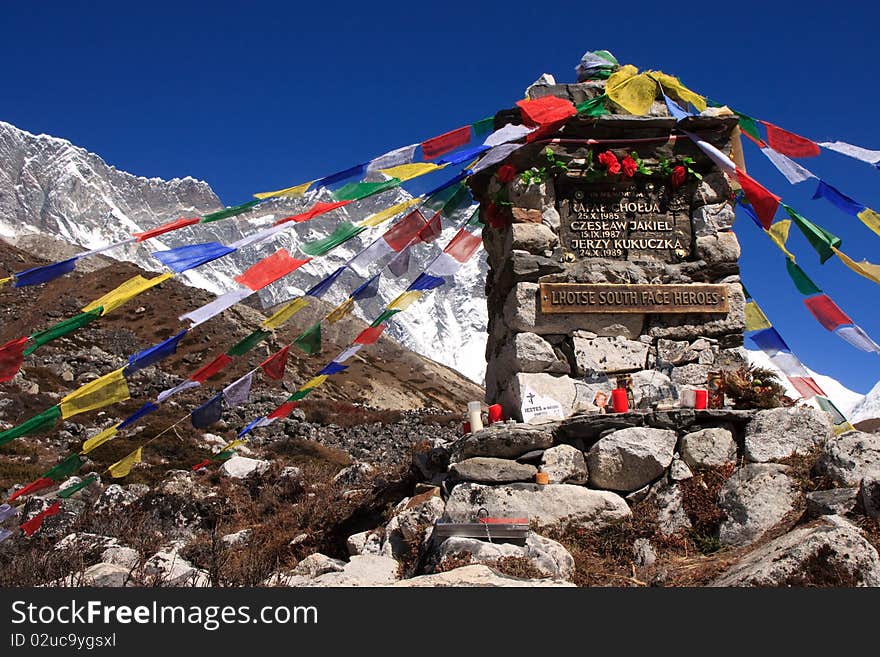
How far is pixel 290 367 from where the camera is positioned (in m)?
45.2

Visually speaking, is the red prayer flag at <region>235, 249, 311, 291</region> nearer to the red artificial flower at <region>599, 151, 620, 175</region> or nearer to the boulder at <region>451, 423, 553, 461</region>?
the boulder at <region>451, 423, 553, 461</region>

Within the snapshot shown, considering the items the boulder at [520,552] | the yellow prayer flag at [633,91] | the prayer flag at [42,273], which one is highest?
the yellow prayer flag at [633,91]

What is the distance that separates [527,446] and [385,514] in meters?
1.85

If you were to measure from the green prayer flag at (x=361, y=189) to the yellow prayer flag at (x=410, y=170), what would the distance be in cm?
7

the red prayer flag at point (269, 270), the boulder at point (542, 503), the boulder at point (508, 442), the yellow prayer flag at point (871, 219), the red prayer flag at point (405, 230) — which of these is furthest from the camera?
the red prayer flag at point (405, 230)

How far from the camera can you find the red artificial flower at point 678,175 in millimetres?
8805

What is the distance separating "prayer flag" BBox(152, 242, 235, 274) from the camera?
25.2 ft

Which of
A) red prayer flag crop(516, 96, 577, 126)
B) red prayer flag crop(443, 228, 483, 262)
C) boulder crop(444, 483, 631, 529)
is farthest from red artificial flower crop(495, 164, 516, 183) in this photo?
boulder crop(444, 483, 631, 529)

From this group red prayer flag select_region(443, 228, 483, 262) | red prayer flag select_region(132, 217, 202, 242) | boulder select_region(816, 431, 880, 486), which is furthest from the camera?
red prayer flag select_region(443, 228, 483, 262)

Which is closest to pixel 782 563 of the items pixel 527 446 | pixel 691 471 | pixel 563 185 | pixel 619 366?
pixel 691 471

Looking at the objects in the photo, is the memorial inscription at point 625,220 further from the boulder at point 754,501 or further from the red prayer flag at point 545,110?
the boulder at point 754,501

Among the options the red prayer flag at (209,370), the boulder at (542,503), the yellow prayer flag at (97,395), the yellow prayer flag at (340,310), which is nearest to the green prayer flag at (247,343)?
the red prayer flag at (209,370)

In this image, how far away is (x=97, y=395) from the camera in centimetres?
764

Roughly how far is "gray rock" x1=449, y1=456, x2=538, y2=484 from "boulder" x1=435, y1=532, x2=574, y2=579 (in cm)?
103
